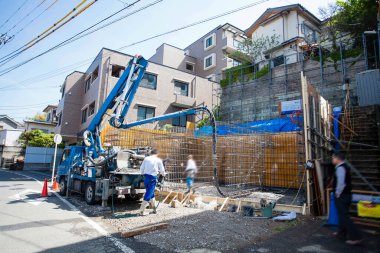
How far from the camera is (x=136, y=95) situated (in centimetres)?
2062

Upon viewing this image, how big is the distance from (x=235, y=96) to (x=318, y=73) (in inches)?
269

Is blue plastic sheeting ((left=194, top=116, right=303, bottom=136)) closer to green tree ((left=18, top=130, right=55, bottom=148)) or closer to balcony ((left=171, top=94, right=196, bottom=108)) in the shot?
balcony ((left=171, top=94, right=196, bottom=108))

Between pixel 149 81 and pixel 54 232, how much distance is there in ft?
60.0

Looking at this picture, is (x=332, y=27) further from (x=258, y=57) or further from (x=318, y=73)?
(x=258, y=57)

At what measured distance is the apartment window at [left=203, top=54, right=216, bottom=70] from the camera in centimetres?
3051

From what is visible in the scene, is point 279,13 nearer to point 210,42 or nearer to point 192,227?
point 210,42

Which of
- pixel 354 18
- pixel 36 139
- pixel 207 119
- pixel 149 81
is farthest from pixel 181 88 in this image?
pixel 36 139

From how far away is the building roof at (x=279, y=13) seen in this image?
22.4 metres

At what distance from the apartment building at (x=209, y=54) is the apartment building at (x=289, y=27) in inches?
199

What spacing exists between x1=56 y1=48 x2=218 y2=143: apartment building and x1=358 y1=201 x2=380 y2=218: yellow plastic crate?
16740 mm

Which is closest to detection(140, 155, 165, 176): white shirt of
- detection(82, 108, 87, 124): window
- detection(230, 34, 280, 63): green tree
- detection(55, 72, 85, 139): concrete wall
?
detection(82, 108, 87, 124): window

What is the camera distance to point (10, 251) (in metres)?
4.02

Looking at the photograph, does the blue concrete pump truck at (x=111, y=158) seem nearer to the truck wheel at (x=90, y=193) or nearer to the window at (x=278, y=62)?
the truck wheel at (x=90, y=193)

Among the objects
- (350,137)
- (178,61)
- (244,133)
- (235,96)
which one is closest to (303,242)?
(244,133)
